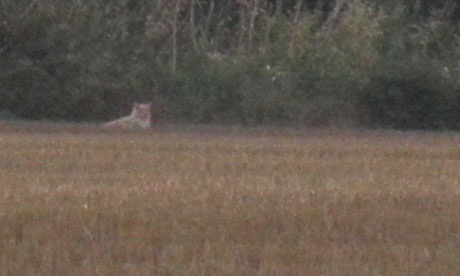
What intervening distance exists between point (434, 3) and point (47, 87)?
11157 mm

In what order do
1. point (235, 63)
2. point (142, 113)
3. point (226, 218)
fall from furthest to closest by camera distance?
point (235, 63)
point (142, 113)
point (226, 218)

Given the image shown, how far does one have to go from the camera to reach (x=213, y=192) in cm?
1288

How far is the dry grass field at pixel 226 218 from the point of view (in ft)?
33.3

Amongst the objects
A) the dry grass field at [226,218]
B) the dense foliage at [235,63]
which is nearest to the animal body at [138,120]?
the dense foliage at [235,63]

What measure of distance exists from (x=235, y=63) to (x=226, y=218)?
2159cm

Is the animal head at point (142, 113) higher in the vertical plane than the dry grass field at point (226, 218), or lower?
lower

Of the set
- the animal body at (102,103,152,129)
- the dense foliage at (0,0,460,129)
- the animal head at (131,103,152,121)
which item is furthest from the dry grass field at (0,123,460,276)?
the dense foliage at (0,0,460,129)

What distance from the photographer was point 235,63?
108 ft

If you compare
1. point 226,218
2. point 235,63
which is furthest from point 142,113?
point 226,218

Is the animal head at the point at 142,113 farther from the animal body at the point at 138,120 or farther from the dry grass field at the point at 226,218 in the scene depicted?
the dry grass field at the point at 226,218

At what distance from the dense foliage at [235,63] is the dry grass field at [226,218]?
45.5ft

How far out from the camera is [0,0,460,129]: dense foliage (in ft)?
102

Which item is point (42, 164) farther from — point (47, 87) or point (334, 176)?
point (47, 87)

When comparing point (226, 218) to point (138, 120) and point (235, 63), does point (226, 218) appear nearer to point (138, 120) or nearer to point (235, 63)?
point (138, 120)
